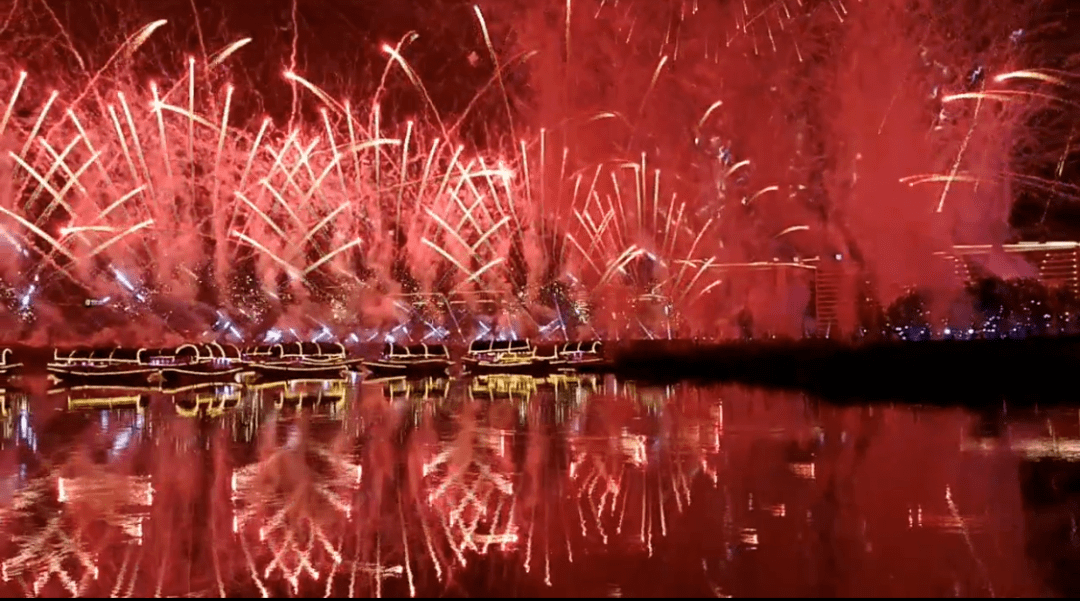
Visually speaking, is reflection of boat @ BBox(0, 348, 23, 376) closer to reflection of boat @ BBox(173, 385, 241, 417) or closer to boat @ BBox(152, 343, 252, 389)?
boat @ BBox(152, 343, 252, 389)

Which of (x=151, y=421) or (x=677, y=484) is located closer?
(x=677, y=484)

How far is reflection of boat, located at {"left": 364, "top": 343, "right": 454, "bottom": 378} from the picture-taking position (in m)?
35.1

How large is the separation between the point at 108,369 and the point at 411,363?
9.13 meters

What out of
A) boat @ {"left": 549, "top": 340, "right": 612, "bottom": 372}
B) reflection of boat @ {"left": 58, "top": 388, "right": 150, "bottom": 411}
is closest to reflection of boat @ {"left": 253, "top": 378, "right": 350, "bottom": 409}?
reflection of boat @ {"left": 58, "top": 388, "right": 150, "bottom": 411}

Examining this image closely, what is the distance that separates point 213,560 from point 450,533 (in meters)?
1.69

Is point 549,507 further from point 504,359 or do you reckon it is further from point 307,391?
point 504,359

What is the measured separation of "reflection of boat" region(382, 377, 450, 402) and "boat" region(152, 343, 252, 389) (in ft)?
14.4

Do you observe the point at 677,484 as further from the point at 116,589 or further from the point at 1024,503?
the point at 116,589

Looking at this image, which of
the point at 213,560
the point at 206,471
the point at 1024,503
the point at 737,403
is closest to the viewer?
the point at 213,560

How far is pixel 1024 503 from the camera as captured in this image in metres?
9.20

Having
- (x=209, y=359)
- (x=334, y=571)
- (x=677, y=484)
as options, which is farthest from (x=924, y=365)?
(x=209, y=359)

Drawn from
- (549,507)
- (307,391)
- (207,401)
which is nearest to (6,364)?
(307,391)

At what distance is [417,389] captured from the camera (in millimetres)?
27578

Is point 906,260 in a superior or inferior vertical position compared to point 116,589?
superior
